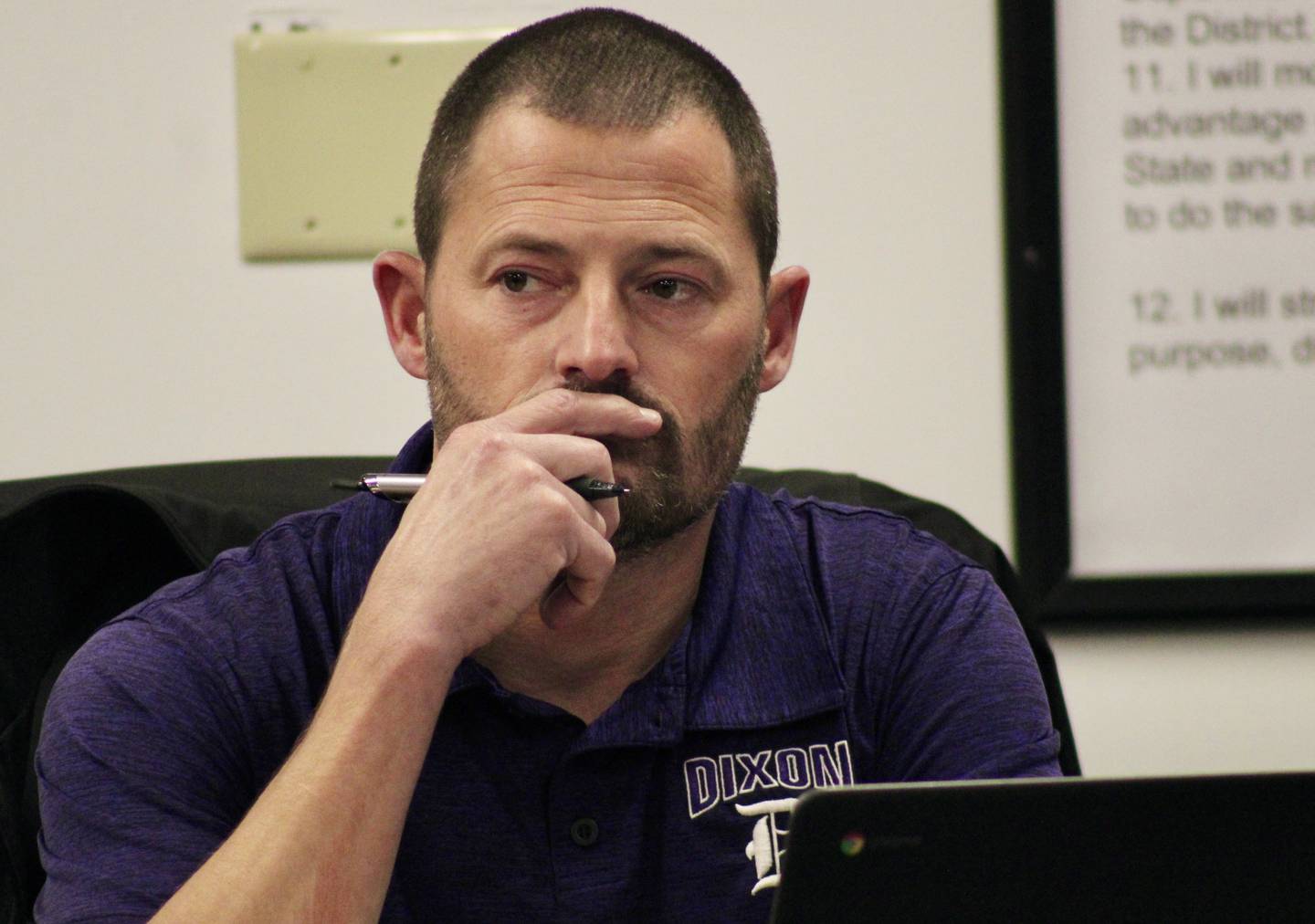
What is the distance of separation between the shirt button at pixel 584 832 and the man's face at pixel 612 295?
21cm

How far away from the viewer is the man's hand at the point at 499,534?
931mm

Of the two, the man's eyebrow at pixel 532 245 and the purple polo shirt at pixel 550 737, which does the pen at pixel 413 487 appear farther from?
the man's eyebrow at pixel 532 245

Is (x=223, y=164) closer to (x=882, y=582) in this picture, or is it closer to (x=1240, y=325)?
(x=882, y=582)

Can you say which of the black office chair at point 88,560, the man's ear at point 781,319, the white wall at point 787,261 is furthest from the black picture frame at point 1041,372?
the man's ear at point 781,319

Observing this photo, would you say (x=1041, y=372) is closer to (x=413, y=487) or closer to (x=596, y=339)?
(x=596, y=339)

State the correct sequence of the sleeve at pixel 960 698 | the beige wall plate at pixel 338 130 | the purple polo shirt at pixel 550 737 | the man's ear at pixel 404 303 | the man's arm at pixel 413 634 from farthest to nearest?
the beige wall plate at pixel 338 130, the man's ear at pixel 404 303, the sleeve at pixel 960 698, the purple polo shirt at pixel 550 737, the man's arm at pixel 413 634

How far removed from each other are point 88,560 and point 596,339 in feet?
1.54

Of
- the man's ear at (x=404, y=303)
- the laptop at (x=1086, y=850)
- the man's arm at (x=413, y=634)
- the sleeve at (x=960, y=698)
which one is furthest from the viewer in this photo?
the man's ear at (x=404, y=303)

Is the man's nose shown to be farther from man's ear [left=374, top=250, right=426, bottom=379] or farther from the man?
man's ear [left=374, top=250, right=426, bottom=379]

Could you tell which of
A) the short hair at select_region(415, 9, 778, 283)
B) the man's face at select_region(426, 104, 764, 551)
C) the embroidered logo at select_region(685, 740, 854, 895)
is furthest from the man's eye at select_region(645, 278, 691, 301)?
the embroidered logo at select_region(685, 740, 854, 895)

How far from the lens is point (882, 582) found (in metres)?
1.14

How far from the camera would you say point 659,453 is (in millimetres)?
1056

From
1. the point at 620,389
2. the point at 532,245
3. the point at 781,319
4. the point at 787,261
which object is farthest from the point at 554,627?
the point at 787,261

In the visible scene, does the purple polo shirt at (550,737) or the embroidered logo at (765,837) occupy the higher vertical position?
the purple polo shirt at (550,737)
